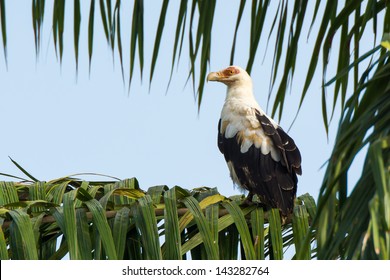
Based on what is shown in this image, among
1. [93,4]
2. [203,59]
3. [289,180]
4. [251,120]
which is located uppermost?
[93,4]

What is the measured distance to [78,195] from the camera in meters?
3.67

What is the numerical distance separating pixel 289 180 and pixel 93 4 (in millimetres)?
2612

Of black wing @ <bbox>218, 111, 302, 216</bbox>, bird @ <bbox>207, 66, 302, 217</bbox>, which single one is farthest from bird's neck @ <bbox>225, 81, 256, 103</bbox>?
black wing @ <bbox>218, 111, 302, 216</bbox>

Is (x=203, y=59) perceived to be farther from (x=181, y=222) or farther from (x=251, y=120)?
(x=251, y=120)

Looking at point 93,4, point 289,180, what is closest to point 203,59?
point 93,4

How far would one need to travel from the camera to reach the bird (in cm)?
542

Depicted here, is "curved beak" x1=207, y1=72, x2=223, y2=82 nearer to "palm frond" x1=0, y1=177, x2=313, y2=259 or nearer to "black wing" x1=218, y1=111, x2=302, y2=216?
"black wing" x1=218, y1=111, x2=302, y2=216

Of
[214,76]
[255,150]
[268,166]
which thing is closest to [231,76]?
[214,76]

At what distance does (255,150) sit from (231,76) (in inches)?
42.7

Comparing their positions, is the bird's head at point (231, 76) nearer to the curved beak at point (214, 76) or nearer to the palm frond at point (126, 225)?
the curved beak at point (214, 76)

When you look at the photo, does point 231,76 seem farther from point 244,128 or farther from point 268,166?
point 268,166

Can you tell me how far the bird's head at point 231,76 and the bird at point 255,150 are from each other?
24 mm

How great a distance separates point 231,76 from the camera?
6648 millimetres

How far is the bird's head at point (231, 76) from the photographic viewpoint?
260 inches
